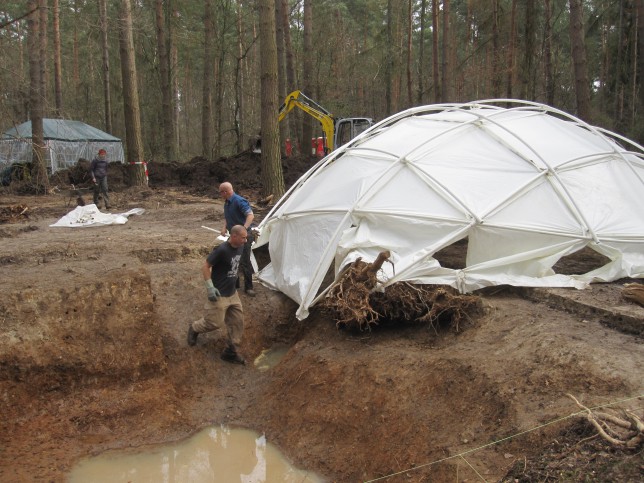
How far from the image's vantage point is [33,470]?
5406mm

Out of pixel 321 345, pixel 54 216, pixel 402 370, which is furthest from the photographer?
pixel 54 216

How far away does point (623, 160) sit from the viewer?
852cm

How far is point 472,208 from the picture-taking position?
727 centimetres

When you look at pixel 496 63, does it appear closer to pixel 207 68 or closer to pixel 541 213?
pixel 207 68

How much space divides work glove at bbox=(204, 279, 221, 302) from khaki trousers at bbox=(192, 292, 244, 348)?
19cm

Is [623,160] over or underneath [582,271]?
over

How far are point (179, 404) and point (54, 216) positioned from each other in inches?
329

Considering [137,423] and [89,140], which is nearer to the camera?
[137,423]

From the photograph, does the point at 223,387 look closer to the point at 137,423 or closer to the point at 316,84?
the point at 137,423

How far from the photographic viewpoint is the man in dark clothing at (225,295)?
21.3 feet

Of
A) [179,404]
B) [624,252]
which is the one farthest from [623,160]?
[179,404]

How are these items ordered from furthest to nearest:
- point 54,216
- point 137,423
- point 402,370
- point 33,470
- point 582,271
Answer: point 54,216
point 582,271
point 137,423
point 402,370
point 33,470

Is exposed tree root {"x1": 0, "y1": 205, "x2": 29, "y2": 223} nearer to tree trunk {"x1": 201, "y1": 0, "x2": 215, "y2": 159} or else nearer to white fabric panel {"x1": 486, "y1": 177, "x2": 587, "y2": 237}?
white fabric panel {"x1": 486, "y1": 177, "x2": 587, "y2": 237}

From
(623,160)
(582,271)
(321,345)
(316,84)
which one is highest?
(316,84)
